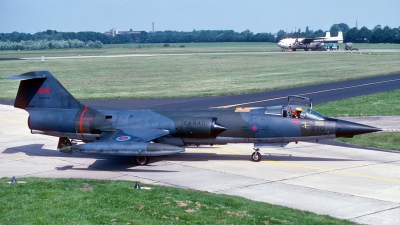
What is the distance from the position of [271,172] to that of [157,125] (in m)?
4.66

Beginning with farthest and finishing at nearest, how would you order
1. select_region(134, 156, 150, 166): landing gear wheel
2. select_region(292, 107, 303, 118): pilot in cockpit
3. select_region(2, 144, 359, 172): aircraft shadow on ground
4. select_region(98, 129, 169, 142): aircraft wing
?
select_region(292, 107, 303, 118): pilot in cockpit → select_region(134, 156, 150, 166): landing gear wheel → select_region(2, 144, 359, 172): aircraft shadow on ground → select_region(98, 129, 169, 142): aircraft wing

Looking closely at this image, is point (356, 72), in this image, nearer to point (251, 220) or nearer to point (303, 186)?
point (303, 186)

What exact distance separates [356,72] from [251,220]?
52.7 meters

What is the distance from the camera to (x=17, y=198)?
13219mm

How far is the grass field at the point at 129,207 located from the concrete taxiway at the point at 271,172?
1386mm

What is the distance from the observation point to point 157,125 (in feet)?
65.0

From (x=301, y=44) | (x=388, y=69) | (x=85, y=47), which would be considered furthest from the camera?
(x=85, y=47)

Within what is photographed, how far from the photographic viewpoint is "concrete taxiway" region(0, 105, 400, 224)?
14273mm

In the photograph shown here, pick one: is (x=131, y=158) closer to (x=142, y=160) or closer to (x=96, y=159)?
(x=142, y=160)

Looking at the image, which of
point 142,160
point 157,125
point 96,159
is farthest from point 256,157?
point 96,159

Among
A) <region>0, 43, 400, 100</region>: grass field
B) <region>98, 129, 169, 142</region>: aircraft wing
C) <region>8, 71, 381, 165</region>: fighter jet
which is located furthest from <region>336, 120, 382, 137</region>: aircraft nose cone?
<region>0, 43, 400, 100</region>: grass field

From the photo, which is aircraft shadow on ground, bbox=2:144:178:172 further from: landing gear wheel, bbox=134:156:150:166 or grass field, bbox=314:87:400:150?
grass field, bbox=314:87:400:150

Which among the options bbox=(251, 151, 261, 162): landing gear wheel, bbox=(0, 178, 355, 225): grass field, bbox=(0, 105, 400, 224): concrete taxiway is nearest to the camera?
bbox=(0, 178, 355, 225): grass field

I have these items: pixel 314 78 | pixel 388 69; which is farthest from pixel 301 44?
pixel 314 78
